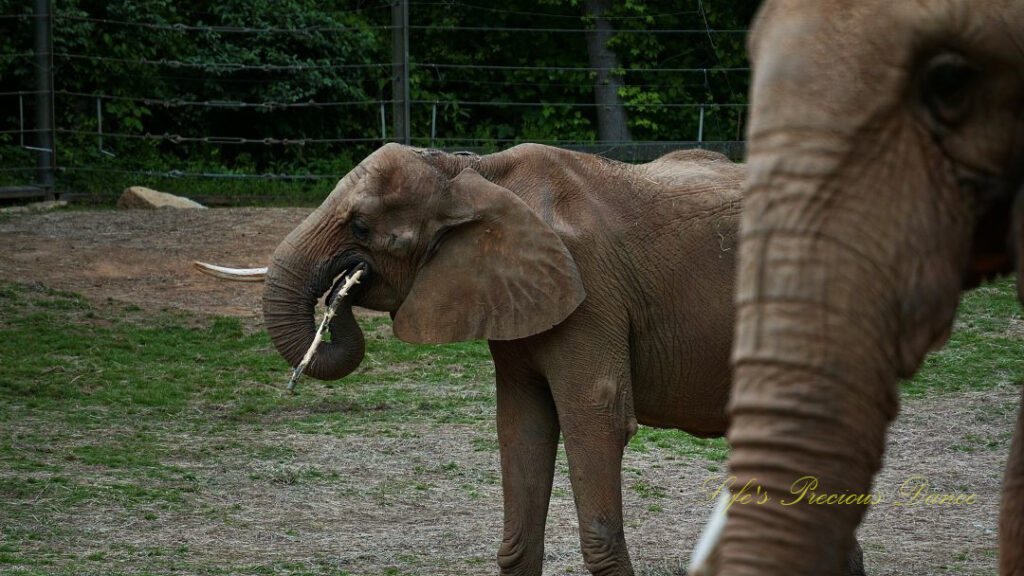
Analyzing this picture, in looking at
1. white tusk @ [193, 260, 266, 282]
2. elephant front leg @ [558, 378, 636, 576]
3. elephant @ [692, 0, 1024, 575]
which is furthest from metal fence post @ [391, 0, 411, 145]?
elephant @ [692, 0, 1024, 575]

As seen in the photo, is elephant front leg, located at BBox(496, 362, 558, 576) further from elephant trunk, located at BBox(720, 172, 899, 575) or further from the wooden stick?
elephant trunk, located at BBox(720, 172, 899, 575)

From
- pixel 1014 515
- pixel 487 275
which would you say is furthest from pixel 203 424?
pixel 1014 515

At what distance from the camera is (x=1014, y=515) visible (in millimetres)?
2609

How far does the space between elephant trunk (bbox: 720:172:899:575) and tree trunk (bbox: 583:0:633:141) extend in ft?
60.1

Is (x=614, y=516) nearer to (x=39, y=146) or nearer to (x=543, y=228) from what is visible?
(x=543, y=228)

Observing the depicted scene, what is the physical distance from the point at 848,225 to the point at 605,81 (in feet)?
61.5

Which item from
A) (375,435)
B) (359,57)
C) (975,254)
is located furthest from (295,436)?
(359,57)

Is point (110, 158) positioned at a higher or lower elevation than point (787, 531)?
lower

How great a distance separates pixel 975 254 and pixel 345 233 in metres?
3.90

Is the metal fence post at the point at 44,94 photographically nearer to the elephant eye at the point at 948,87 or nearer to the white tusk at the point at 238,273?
the white tusk at the point at 238,273

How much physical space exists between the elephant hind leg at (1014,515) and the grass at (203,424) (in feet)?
13.7

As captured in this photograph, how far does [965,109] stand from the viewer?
2.05m

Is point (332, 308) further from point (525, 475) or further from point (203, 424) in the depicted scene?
point (203, 424)

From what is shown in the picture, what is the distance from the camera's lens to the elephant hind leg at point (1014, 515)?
8.49ft
